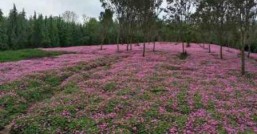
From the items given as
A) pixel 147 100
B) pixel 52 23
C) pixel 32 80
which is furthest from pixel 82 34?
pixel 147 100

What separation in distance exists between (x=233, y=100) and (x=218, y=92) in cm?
186

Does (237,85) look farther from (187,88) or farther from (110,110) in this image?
(110,110)

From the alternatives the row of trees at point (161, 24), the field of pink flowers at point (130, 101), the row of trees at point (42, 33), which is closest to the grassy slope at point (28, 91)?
the field of pink flowers at point (130, 101)

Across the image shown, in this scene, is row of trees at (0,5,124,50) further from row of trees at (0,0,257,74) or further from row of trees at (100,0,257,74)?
row of trees at (100,0,257,74)

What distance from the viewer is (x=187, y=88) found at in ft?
81.8

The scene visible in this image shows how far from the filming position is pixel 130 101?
21.0 m

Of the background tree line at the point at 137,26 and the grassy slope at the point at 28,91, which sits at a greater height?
the background tree line at the point at 137,26

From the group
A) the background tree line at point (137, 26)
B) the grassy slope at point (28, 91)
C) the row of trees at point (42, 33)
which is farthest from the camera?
the row of trees at point (42, 33)

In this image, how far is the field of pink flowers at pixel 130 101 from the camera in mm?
17450

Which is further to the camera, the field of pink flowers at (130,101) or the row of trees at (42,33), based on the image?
the row of trees at (42,33)

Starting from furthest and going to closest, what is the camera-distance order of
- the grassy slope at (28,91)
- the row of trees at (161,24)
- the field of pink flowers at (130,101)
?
the row of trees at (161,24) → the grassy slope at (28,91) → the field of pink flowers at (130,101)

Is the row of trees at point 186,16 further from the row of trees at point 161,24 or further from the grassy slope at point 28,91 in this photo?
the grassy slope at point 28,91

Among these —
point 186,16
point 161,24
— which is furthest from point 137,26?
point 186,16

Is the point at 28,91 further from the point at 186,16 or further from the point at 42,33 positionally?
the point at 42,33
